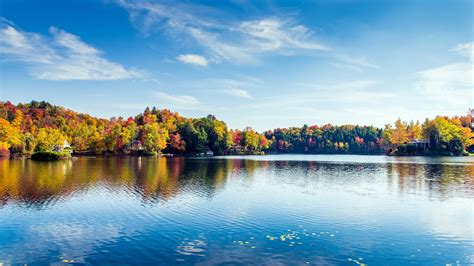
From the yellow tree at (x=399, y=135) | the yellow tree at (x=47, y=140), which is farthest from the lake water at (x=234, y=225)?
the yellow tree at (x=399, y=135)

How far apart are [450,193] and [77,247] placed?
29.6 m

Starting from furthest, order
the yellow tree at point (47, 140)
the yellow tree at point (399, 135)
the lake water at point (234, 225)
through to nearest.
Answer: the yellow tree at point (399, 135)
the yellow tree at point (47, 140)
the lake water at point (234, 225)

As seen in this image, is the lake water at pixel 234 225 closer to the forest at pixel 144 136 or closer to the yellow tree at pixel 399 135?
the forest at pixel 144 136

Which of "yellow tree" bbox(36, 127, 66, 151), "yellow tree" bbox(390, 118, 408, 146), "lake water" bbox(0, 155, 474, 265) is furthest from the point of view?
"yellow tree" bbox(390, 118, 408, 146)

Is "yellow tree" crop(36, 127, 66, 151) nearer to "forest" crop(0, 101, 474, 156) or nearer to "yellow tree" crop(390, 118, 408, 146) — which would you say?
"forest" crop(0, 101, 474, 156)

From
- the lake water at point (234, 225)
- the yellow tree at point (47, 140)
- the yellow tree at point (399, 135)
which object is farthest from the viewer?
the yellow tree at point (399, 135)

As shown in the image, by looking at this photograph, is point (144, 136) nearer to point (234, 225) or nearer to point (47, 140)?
point (47, 140)

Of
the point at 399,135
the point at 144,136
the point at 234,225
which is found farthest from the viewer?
the point at 399,135

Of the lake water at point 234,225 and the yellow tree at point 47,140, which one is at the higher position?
the yellow tree at point 47,140

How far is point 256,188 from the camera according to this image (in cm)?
3406

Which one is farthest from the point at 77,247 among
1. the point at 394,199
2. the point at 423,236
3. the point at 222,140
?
the point at 222,140

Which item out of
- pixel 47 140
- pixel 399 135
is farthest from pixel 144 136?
pixel 399 135

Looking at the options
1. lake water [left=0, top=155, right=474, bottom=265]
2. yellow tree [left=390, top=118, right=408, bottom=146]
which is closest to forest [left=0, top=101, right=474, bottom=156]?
yellow tree [left=390, top=118, right=408, bottom=146]

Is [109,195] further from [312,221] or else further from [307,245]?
[307,245]
